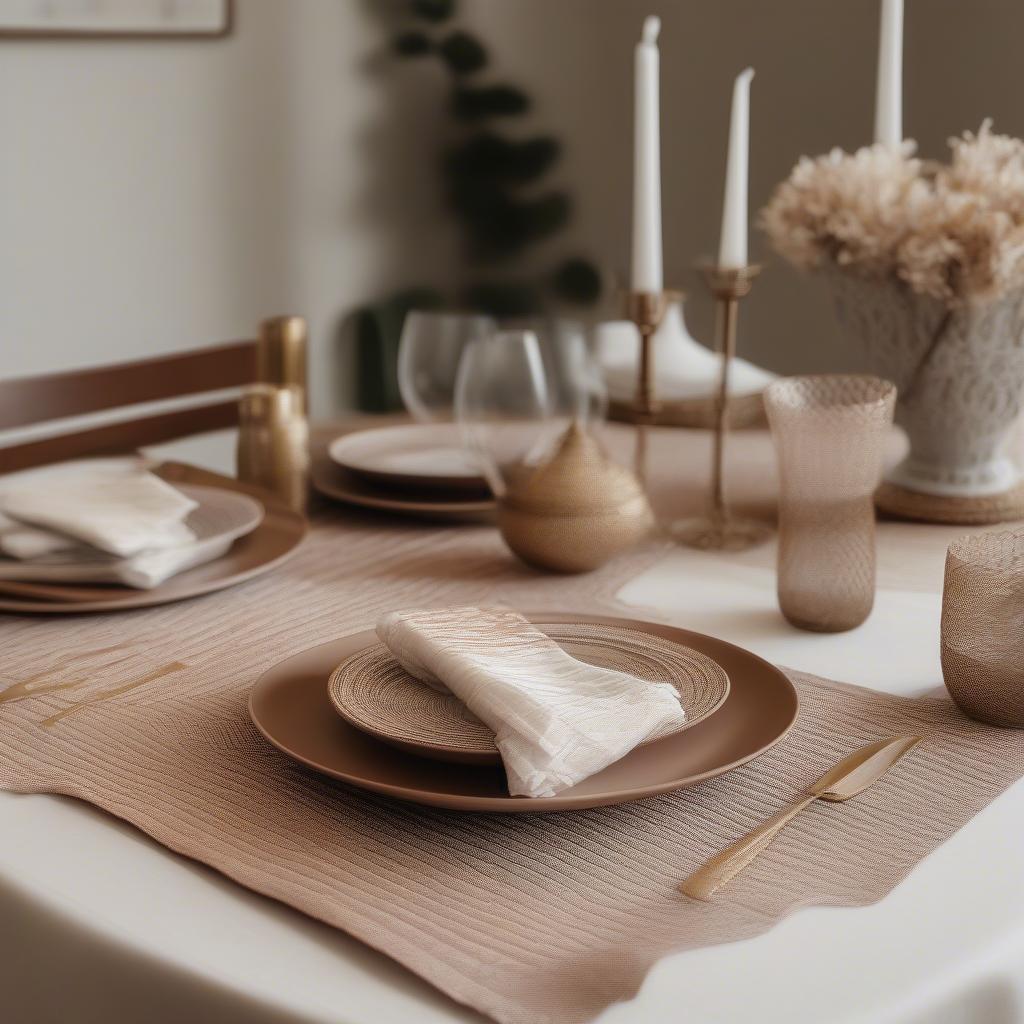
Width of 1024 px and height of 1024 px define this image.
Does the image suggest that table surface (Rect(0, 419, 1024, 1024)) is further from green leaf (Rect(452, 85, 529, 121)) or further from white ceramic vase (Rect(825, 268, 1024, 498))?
green leaf (Rect(452, 85, 529, 121))

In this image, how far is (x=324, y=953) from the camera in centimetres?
60

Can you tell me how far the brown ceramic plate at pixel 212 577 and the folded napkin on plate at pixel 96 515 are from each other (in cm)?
3

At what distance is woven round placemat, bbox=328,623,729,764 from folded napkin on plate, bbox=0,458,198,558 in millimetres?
252

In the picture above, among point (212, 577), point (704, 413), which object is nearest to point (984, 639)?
point (212, 577)

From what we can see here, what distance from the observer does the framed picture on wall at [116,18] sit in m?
2.78

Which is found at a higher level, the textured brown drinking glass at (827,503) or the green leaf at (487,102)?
the green leaf at (487,102)

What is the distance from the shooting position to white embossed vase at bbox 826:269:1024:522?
1196 mm

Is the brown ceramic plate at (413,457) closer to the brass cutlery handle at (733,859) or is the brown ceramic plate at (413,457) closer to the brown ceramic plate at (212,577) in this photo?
the brown ceramic plate at (212,577)

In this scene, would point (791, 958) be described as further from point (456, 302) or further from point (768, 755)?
point (456, 302)

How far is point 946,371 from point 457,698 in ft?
2.16

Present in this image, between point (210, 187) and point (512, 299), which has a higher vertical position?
point (210, 187)

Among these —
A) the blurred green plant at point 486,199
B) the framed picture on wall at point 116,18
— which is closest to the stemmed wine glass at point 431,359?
the framed picture on wall at point 116,18

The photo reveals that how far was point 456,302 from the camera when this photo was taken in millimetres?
4012

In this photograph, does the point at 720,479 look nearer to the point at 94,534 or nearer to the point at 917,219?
the point at 917,219
